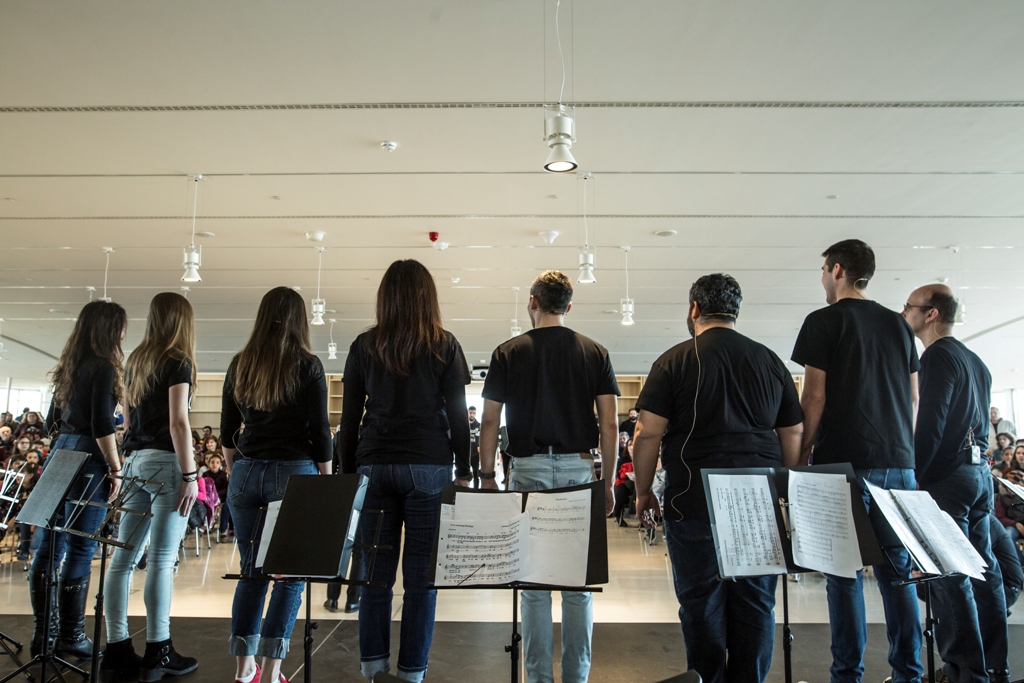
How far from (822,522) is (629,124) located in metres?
3.52

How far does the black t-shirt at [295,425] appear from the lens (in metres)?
2.35

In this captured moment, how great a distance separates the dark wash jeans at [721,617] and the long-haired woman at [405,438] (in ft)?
2.33

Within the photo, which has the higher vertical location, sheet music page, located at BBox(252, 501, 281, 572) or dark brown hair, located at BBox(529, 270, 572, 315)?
dark brown hair, located at BBox(529, 270, 572, 315)

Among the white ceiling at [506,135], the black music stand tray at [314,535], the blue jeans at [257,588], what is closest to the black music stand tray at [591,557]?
the black music stand tray at [314,535]

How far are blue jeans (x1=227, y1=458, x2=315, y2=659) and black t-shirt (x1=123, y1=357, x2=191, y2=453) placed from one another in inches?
17.5

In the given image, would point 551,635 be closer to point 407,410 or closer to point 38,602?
point 407,410

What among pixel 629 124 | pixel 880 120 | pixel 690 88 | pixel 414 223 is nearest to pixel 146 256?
pixel 414 223

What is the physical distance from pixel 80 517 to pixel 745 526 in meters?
2.45

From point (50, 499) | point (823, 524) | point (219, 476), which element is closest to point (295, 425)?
point (50, 499)

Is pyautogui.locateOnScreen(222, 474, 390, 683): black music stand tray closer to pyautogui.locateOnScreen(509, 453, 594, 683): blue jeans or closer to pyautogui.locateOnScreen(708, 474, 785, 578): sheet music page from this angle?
pyautogui.locateOnScreen(509, 453, 594, 683): blue jeans

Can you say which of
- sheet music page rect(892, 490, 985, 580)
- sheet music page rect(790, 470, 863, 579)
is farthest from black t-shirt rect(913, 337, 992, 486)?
sheet music page rect(790, 470, 863, 579)

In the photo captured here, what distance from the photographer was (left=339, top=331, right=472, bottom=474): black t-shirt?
82.1 inches

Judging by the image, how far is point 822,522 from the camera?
175 cm

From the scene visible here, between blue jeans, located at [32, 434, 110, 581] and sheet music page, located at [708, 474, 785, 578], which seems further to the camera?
blue jeans, located at [32, 434, 110, 581]
